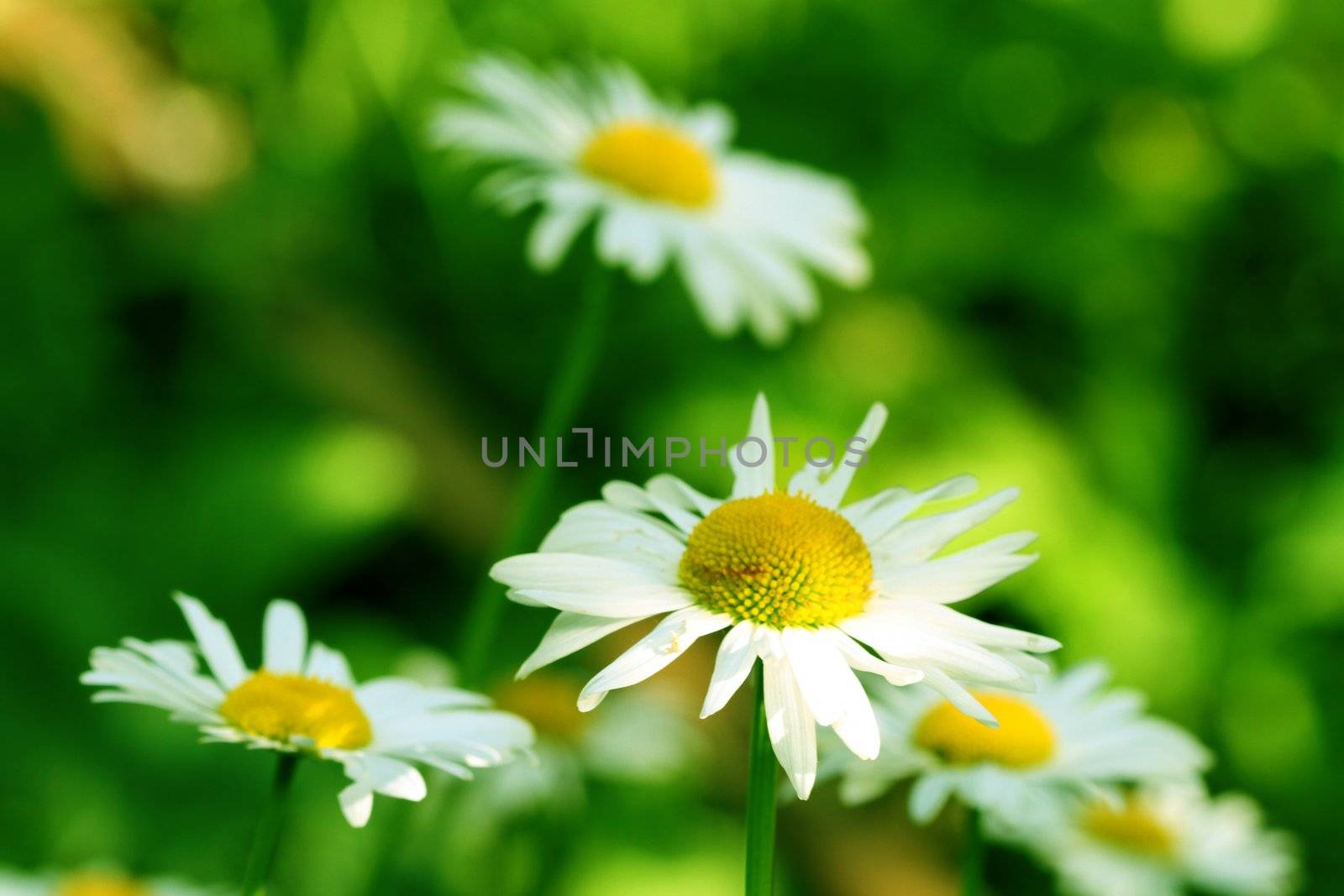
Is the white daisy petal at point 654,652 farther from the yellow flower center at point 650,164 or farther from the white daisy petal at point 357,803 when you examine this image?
the yellow flower center at point 650,164

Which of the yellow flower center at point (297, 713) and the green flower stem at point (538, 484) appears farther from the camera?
the green flower stem at point (538, 484)

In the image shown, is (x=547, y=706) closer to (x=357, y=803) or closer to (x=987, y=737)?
(x=987, y=737)

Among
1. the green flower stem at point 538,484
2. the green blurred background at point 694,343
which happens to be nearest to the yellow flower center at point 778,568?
the green flower stem at point 538,484

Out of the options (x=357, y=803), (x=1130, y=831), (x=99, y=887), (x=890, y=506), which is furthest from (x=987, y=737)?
(x=99, y=887)

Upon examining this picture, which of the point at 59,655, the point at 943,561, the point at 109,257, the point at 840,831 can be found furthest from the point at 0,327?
the point at 943,561

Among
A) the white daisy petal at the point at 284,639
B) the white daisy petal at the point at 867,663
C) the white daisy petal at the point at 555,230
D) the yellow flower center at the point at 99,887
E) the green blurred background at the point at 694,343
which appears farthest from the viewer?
the green blurred background at the point at 694,343

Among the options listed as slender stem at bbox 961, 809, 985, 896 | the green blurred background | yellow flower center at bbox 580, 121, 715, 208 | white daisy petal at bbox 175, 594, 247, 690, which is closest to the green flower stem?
yellow flower center at bbox 580, 121, 715, 208

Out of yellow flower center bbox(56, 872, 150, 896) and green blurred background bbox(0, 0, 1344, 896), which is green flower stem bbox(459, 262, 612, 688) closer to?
yellow flower center bbox(56, 872, 150, 896)
